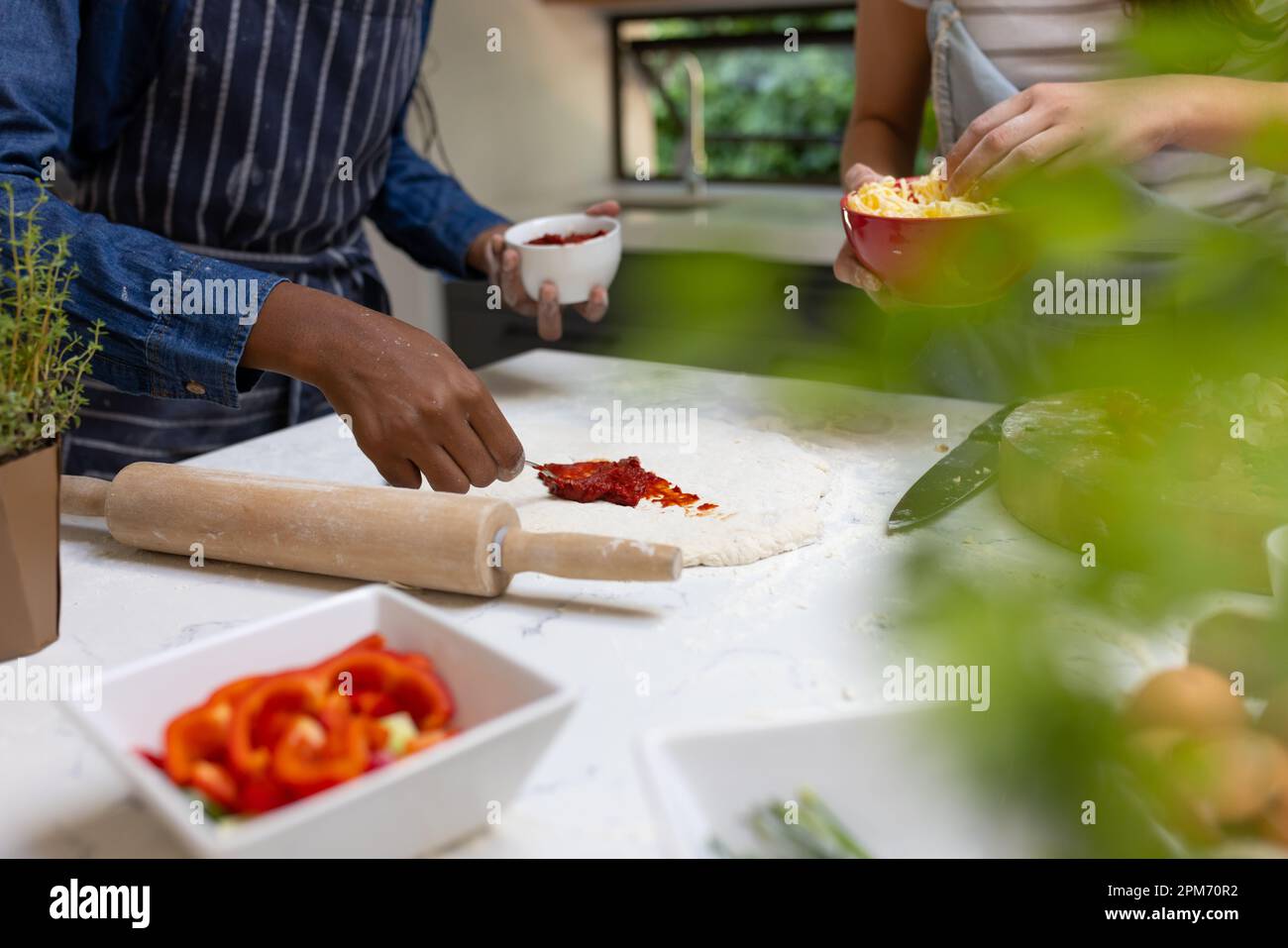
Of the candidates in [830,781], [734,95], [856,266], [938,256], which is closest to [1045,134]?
[938,256]

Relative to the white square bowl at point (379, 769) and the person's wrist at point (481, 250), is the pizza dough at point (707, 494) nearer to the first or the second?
the white square bowl at point (379, 769)

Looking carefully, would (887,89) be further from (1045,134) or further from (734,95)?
(734,95)

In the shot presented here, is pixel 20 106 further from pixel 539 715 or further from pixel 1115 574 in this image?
pixel 1115 574

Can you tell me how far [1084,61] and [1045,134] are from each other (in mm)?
474

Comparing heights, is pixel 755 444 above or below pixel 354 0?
below

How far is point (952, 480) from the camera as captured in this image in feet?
3.47

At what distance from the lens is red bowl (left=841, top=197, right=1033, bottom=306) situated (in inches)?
41.7

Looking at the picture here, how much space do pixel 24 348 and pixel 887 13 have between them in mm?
1278

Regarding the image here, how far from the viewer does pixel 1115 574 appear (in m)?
0.28

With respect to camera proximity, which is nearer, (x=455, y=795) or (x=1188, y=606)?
(x=1188, y=606)

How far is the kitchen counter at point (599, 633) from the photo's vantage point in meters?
0.64

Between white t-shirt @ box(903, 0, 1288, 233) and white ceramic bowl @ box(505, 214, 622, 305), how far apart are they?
1.80 feet

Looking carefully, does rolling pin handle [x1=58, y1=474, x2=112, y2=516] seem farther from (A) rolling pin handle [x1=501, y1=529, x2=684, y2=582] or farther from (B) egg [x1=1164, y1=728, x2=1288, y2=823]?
(B) egg [x1=1164, y1=728, x2=1288, y2=823]

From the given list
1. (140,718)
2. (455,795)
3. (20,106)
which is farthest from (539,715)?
(20,106)
